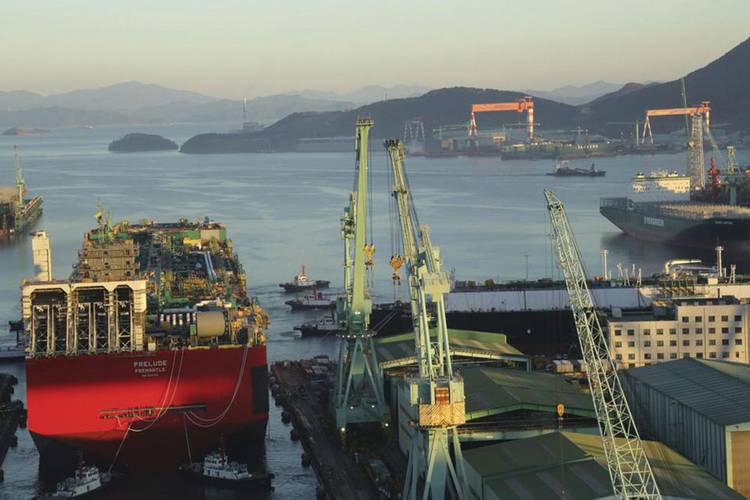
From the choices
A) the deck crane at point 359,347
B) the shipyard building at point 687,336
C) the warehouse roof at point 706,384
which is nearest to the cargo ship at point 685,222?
the shipyard building at point 687,336

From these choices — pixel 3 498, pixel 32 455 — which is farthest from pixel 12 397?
pixel 3 498

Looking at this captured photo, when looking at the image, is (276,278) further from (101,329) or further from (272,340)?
(101,329)

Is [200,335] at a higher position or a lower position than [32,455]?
higher

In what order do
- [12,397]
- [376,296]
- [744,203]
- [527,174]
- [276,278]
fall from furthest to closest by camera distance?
[527,174]
[744,203]
[276,278]
[376,296]
[12,397]

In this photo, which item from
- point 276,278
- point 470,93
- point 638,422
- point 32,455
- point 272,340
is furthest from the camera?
point 470,93

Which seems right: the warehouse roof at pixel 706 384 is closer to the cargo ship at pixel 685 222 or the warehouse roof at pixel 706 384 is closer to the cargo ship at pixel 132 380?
the cargo ship at pixel 132 380

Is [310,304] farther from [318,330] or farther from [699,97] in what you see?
[699,97]

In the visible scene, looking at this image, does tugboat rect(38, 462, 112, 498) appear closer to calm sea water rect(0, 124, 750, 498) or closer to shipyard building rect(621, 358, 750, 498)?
calm sea water rect(0, 124, 750, 498)
